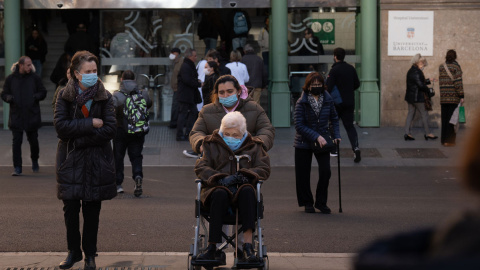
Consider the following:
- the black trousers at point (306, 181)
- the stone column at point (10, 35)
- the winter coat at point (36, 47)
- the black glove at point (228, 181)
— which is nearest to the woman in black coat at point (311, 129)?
the black trousers at point (306, 181)

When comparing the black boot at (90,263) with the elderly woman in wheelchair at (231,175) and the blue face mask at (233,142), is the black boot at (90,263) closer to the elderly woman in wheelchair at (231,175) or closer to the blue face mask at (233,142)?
the elderly woman in wheelchair at (231,175)

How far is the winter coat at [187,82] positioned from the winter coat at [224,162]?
8.40 meters

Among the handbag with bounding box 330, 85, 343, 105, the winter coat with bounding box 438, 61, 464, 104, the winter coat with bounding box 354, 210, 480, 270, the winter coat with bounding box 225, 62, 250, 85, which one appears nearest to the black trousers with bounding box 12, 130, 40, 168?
the winter coat with bounding box 225, 62, 250, 85

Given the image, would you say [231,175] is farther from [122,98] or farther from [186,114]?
[186,114]

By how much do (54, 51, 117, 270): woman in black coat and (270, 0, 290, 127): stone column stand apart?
10865mm

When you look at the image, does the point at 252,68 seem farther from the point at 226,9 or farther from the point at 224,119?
the point at 224,119

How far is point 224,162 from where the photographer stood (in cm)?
675

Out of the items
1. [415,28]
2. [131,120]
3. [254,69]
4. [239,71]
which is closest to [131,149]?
[131,120]

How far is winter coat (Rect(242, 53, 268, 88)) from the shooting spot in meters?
16.7

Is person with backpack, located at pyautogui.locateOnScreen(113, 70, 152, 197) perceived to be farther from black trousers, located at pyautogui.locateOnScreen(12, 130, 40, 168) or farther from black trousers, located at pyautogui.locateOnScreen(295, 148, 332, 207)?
black trousers, located at pyautogui.locateOnScreen(12, 130, 40, 168)

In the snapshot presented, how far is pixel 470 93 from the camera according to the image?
17.9 m

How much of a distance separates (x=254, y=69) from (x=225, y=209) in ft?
34.1

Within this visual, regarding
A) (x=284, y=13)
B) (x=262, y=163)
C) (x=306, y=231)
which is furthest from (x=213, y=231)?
(x=284, y=13)

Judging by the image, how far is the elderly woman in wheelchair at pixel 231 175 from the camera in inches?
252
